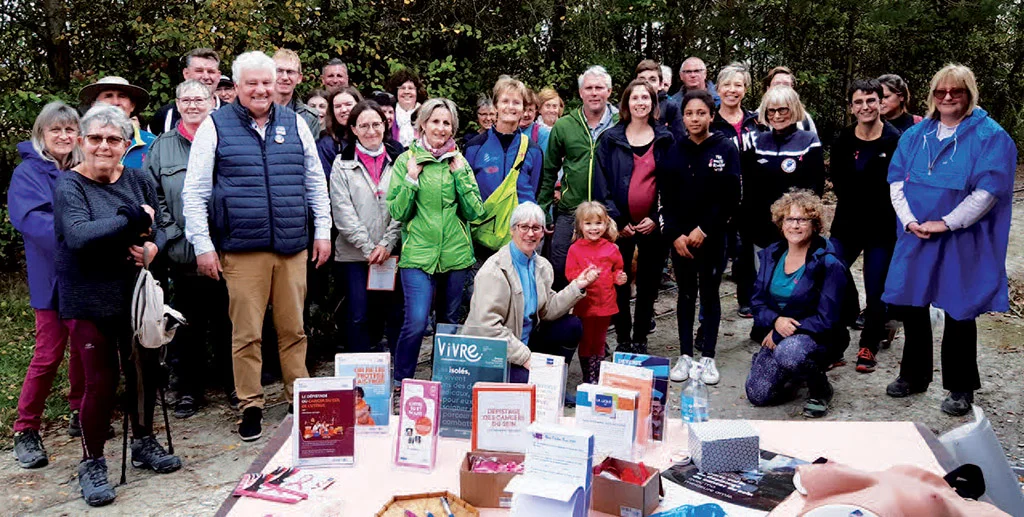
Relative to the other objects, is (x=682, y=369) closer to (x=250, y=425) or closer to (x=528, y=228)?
(x=528, y=228)

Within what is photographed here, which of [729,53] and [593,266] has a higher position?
[729,53]

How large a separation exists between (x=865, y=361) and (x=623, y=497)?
335 cm

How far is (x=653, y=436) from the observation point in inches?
114

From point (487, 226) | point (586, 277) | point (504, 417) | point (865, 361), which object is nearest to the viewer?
point (504, 417)

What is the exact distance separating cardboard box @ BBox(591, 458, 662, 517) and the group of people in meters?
1.37

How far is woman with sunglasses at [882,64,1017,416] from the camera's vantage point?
424 cm

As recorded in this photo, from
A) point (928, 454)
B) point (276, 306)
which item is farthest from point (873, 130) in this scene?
point (276, 306)

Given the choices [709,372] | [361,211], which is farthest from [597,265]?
[361,211]

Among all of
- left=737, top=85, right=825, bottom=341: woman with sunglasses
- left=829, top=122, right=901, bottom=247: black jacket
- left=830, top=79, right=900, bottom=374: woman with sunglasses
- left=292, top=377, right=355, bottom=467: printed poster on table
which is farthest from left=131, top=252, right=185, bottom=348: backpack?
left=829, top=122, right=901, bottom=247: black jacket

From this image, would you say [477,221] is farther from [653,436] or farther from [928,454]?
[928,454]

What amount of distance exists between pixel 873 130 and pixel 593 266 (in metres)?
2.05

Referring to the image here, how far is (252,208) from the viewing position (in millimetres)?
4094

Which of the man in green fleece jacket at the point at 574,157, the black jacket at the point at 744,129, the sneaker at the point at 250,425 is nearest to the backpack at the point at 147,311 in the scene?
the sneaker at the point at 250,425

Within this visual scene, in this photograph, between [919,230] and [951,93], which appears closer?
[951,93]
